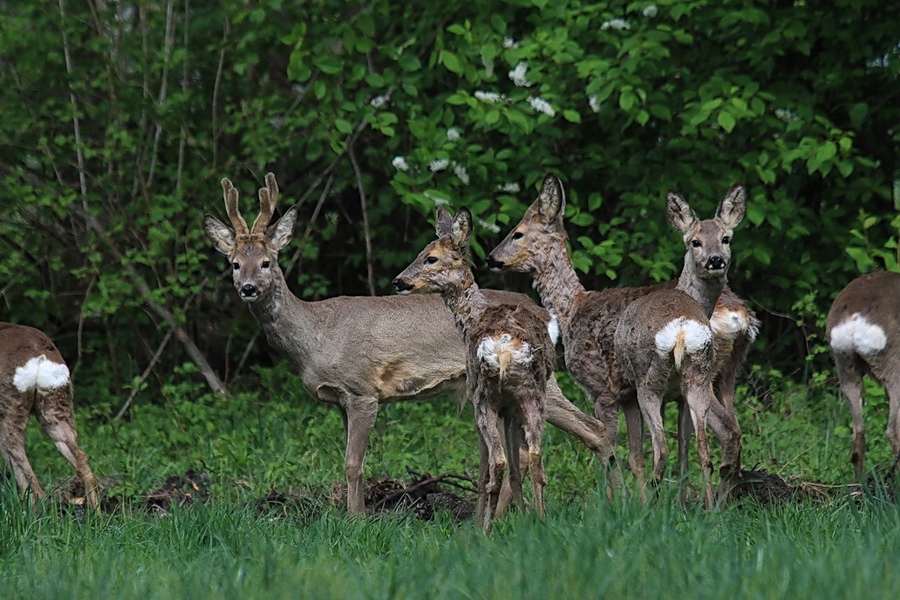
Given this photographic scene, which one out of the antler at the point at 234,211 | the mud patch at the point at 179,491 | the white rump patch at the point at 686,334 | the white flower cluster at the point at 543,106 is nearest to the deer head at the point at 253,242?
the antler at the point at 234,211

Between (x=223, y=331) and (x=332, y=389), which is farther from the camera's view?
(x=223, y=331)

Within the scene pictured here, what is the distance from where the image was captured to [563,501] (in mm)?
6348

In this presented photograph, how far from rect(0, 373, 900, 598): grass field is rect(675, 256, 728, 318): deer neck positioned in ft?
3.32

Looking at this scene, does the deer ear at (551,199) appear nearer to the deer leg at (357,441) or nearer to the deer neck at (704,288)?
the deer neck at (704,288)

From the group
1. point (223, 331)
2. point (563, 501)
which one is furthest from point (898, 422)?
point (223, 331)

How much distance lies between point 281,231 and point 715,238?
2.56m

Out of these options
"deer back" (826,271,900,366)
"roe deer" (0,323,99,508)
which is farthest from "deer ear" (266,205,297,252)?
"deer back" (826,271,900,366)

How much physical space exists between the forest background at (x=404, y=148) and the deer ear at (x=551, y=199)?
4.71ft

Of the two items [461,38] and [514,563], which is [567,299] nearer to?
[461,38]

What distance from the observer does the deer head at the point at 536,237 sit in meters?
7.49

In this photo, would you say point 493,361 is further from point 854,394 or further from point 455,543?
point 854,394

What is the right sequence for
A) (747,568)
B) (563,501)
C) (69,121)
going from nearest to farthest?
(747,568)
(563,501)
(69,121)

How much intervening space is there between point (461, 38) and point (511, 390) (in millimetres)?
4265

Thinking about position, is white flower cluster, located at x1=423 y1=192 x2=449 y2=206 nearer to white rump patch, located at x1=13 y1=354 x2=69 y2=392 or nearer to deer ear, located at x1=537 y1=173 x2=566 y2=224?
deer ear, located at x1=537 y1=173 x2=566 y2=224
